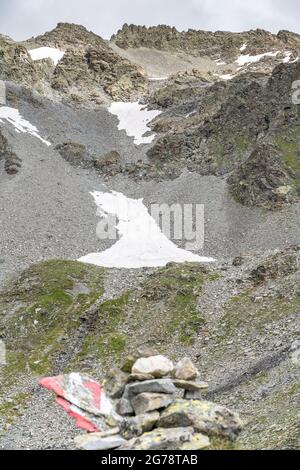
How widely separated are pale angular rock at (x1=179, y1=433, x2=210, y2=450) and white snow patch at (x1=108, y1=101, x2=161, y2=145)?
337 ft

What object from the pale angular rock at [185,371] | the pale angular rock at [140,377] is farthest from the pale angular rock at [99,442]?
the pale angular rock at [185,371]

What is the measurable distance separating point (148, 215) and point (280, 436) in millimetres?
63770

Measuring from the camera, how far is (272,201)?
76000mm

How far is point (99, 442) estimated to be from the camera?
16.8m

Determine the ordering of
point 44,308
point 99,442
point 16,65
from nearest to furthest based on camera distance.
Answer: point 99,442 < point 44,308 < point 16,65

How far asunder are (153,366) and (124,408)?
2.24m

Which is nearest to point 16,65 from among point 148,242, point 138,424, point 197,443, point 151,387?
point 148,242

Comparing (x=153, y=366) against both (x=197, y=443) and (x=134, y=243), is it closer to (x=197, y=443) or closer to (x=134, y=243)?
(x=197, y=443)

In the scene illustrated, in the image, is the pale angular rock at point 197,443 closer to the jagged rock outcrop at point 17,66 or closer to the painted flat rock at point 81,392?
the painted flat rock at point 81,392

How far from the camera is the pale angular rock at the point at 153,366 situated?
20625 mm

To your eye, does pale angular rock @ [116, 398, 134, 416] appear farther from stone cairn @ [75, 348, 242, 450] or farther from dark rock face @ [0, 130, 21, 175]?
dark rock face @ [0, 130, 21, 175]

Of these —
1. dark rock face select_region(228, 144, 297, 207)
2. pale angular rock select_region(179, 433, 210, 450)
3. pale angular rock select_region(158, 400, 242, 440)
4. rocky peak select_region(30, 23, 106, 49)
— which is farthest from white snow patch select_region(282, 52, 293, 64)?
pale angular rock select_region(179, 433, 210, 450)

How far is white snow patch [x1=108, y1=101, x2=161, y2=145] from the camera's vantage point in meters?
120

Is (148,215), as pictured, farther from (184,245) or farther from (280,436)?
(280,436)
